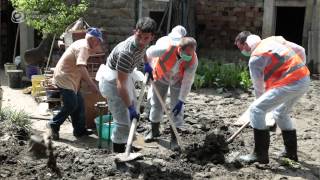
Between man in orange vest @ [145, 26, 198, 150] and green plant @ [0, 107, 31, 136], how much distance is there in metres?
1.73

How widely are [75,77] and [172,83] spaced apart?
139 centimetres

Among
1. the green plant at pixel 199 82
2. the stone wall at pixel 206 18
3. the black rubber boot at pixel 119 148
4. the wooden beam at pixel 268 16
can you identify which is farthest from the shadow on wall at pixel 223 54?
the black rubber boot at pixel 119 148

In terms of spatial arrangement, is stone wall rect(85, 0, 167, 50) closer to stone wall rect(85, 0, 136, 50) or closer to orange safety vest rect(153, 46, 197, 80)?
stone wall rect(85, 0, 136, 50)

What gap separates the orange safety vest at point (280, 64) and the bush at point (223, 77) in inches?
180

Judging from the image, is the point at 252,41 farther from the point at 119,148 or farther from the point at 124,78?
the point at 119,148

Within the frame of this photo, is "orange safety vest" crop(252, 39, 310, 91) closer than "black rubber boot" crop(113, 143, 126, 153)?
Yes

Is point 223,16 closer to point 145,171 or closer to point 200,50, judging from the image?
point 200,50

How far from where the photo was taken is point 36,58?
1152 centimetres

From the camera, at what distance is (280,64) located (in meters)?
6.08

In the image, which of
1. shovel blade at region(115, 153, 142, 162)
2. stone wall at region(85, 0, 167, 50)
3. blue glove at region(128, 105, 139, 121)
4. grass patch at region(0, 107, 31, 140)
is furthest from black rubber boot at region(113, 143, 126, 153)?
stone wall at region(85, 0, 167, 50)

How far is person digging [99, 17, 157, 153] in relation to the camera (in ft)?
19.0

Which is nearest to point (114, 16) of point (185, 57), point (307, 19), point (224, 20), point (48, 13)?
point (48, 13)

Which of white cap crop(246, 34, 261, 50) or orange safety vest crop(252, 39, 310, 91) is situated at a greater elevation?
white cap crop(246, 34, 261, 50)

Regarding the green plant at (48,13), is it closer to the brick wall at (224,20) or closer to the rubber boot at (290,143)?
the brick wall at (224,20)
